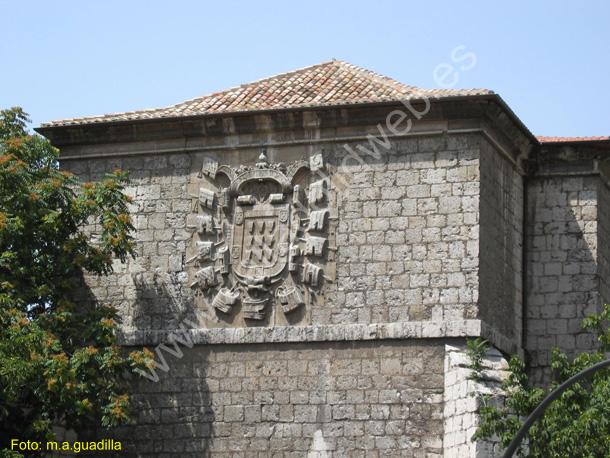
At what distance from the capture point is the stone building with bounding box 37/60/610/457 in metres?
23.1

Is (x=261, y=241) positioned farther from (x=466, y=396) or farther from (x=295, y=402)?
(x=466, y=396)

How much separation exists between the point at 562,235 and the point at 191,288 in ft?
18.0

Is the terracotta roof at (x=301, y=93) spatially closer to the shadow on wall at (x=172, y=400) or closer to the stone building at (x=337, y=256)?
the stone building at (x=337, y=256)

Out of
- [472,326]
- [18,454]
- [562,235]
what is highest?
[562,235]

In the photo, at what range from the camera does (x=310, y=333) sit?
23.5 metres

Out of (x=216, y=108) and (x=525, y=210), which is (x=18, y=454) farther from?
(x=525, y=210)

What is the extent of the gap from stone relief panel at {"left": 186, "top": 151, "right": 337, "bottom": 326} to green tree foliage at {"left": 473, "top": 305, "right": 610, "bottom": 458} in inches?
130

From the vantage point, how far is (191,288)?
80.0 ft

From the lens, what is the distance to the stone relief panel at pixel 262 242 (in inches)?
939

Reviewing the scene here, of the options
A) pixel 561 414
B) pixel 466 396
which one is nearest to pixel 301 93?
pixel 466 396

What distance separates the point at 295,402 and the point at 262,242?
2369 mm

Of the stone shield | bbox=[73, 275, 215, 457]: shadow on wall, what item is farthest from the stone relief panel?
bbox=[73, 275, 215, 457]: shadow on wall

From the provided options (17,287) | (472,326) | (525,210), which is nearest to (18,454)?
(17,287)

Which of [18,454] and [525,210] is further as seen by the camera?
[525,210]
